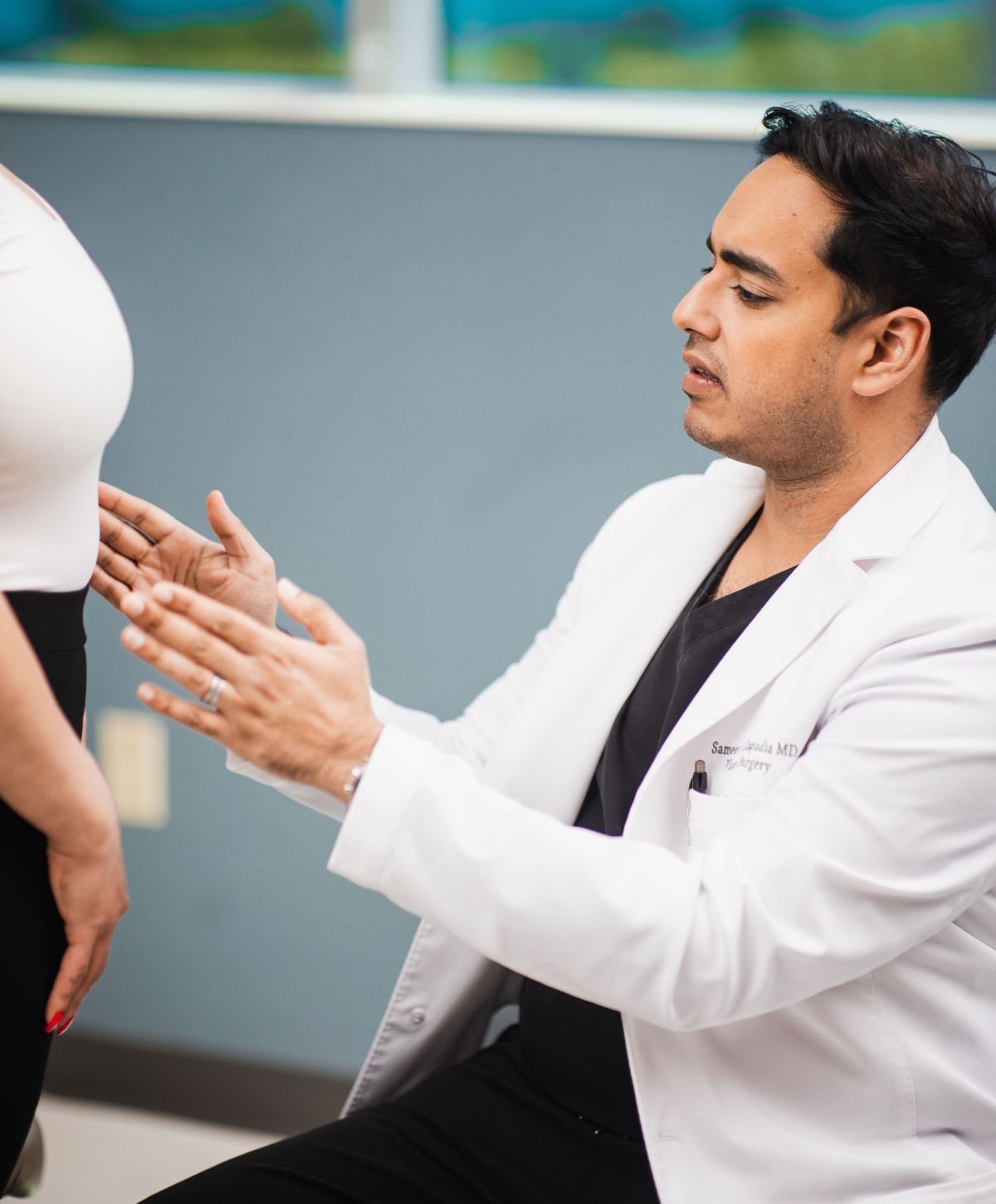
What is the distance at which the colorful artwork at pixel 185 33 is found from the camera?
1656mm

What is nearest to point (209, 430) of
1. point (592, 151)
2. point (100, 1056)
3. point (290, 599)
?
point (592, 151)

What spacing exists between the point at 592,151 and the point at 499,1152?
1.24 meters

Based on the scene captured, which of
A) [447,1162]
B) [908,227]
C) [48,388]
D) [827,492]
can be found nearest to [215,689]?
[48,388]

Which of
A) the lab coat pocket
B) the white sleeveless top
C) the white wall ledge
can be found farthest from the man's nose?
the white sleeveless top

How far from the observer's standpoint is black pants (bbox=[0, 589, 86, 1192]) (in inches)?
34.3

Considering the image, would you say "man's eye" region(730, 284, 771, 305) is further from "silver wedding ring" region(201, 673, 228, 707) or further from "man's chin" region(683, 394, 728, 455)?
"silver wedding ring" region(201, 673, 228, 707)

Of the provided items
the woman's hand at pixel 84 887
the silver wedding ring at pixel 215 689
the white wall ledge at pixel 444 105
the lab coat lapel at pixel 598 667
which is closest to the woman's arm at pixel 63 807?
the woman's hand at pixel 84 887

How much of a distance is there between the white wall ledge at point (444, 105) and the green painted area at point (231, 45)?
19mm

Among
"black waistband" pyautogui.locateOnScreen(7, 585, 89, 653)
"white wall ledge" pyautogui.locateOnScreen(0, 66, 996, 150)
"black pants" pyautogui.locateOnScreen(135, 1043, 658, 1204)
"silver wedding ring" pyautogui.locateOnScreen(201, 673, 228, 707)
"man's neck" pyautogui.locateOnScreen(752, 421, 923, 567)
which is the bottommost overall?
"black pants" pyautogui.locateOnScreen(135, 1043, 658, 1204)

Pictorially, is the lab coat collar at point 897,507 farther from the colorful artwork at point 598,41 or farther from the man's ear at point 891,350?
the colorful artwork at point 598,41

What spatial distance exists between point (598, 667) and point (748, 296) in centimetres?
44

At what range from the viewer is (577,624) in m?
1.39

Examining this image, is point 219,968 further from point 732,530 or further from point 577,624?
point 732,530

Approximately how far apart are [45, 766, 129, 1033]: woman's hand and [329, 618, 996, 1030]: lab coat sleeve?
0.60 feet
